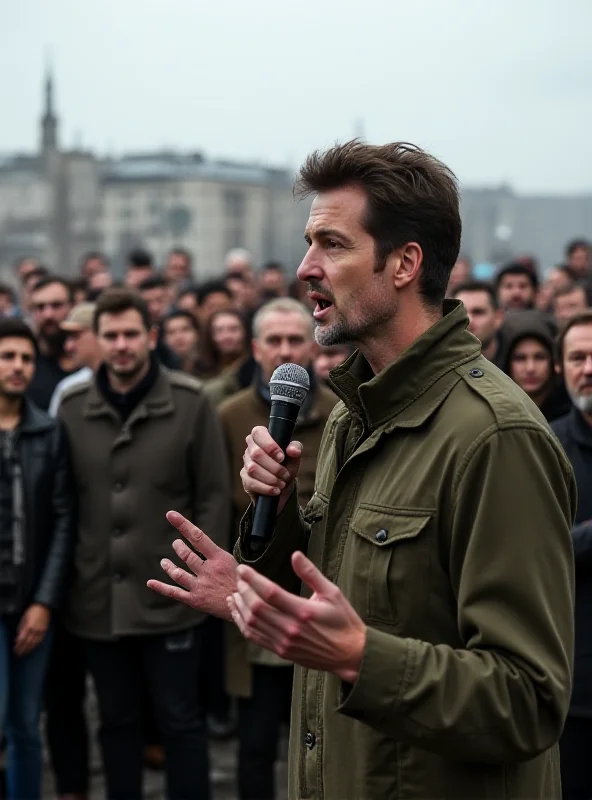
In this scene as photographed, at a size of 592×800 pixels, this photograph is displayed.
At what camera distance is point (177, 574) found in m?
2.72

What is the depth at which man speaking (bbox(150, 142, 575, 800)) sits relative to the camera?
2191mm

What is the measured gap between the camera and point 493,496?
228 cm

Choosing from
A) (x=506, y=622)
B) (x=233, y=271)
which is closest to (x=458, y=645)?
(x=506, y=622)

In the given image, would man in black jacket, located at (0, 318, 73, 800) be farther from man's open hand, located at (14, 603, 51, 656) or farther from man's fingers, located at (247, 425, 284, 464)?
man's fingers, located at (247, 425, 284, 464)

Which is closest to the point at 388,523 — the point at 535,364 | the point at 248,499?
the point at 535,364

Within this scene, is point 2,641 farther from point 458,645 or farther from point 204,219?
point 204,219

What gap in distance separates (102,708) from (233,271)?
972cm

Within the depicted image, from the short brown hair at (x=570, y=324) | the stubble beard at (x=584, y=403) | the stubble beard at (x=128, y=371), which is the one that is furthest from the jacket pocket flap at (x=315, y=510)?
the stubble beard at (x=128, y=371)

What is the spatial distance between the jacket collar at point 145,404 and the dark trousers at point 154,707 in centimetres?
99

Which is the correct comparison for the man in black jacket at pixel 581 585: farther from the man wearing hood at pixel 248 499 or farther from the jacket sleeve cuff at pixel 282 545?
the jacket sleeve cuff at pixel 282 545

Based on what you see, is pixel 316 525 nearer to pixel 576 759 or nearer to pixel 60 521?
pixel 576 759

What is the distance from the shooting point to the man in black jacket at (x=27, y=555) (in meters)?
5.71

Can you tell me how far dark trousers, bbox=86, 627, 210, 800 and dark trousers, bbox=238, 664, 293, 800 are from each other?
0.63ft

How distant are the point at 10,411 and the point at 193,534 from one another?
3.43 meters
